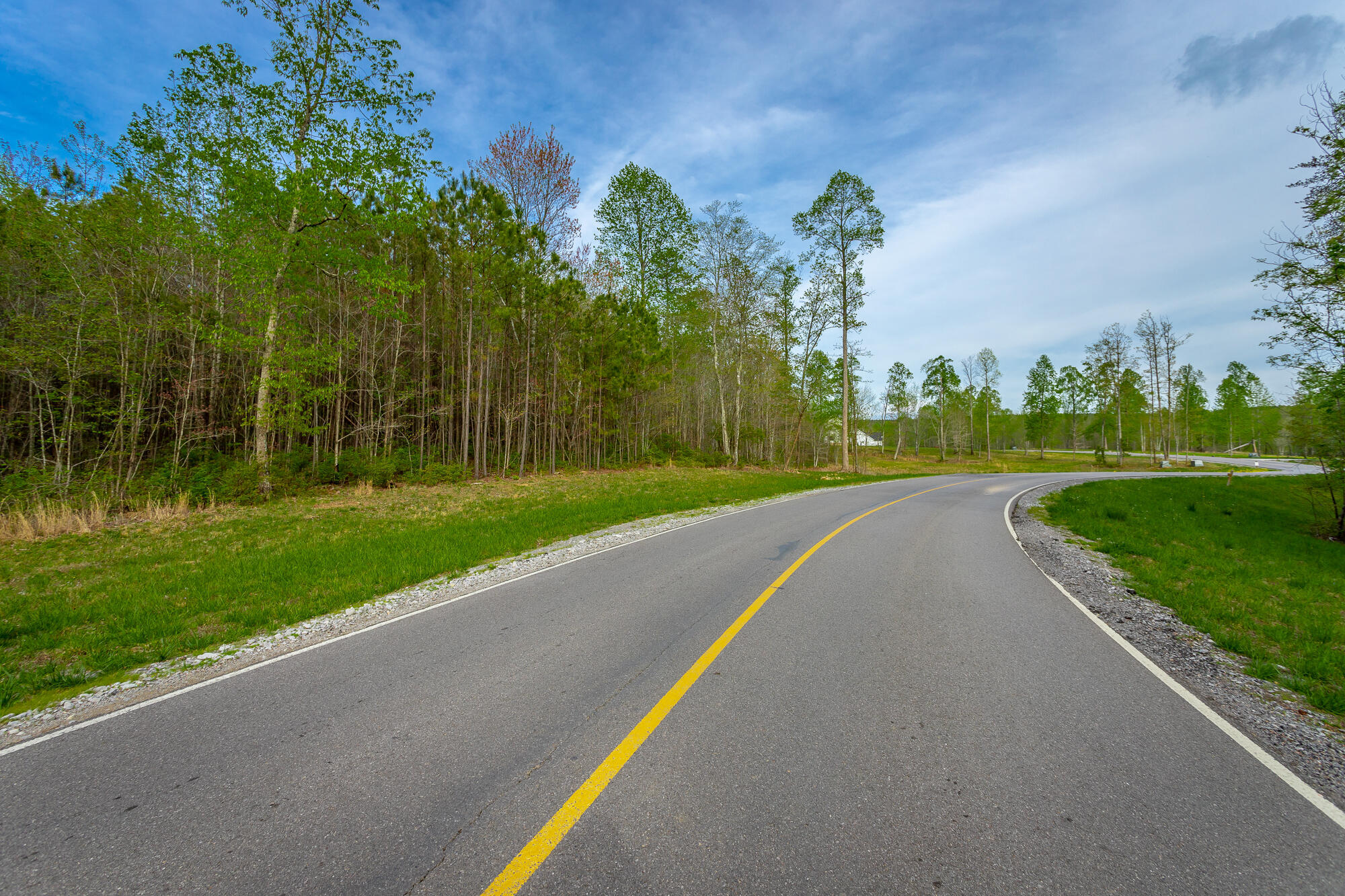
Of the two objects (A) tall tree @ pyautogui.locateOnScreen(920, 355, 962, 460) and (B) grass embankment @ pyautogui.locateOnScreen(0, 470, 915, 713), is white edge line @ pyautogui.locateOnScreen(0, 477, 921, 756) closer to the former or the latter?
(B) grass embankment @ pyautogui.locateOnScreen(0, 470, 915, 713)

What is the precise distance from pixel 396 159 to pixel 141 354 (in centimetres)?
1019

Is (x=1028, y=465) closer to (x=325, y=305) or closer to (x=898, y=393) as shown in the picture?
(x=898, y=393)

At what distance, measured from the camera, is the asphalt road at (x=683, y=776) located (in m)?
2.19

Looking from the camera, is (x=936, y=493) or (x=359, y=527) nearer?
(x=359, y=527)

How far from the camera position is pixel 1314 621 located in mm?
5984

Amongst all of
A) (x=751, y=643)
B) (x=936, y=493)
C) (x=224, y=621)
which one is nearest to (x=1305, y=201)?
(x=936, y=493)

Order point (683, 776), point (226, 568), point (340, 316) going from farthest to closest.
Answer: point (340, 316) → point (226, 568) → point (683, 776)

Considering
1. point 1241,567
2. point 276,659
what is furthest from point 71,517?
point 1241,567

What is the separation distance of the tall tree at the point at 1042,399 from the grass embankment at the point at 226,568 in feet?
203

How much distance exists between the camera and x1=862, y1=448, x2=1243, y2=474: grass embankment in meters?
38.2

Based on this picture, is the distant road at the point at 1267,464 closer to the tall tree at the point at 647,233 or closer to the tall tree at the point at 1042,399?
the tall tree at the point at 1042,399

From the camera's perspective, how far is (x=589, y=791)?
266 centimetres

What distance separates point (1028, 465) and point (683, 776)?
5547 centimetres

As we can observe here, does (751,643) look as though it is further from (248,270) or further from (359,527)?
(248,270)
